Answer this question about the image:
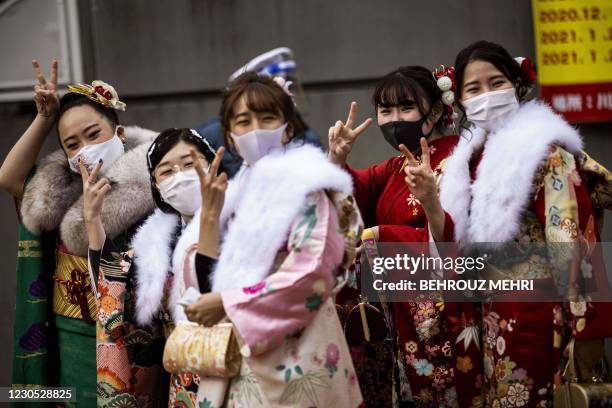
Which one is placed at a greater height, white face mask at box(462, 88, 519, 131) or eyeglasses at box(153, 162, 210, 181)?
white face mask at box(462, 88, 519, 131)

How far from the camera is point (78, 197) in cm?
409

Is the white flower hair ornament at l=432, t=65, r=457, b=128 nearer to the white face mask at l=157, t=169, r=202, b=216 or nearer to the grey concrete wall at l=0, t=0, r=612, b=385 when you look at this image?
the white face mask at l=157, t=169, r=202, b=216

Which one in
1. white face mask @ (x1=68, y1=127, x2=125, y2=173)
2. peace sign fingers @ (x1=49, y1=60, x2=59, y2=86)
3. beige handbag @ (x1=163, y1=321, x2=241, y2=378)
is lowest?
beige handbag @ (x1=163, y1=321, x2=241, y2=378)

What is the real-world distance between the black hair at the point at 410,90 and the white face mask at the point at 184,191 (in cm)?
90

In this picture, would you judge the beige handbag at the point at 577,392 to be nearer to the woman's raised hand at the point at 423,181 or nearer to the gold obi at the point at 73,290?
the woman's raised hand at the point at 423,181

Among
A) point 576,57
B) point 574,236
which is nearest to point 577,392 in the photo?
point 574,236

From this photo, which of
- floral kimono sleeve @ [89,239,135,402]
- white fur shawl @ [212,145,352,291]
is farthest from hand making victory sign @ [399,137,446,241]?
floral kimono sleeve @ [89,239,135,402]

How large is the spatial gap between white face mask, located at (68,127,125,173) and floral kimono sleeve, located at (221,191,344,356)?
4.82ft

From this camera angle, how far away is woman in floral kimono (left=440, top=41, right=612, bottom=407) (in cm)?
317

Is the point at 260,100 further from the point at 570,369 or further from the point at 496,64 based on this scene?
the point at 570,369

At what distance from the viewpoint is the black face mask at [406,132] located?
145 inches

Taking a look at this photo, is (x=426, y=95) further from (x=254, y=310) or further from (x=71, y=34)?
(x=71, y=34)

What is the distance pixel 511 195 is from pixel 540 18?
8.33 ft

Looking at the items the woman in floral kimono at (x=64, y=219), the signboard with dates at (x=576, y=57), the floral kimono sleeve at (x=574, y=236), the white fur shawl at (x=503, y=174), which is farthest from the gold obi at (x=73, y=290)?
the signboard with dates at (x=576, y=57)
